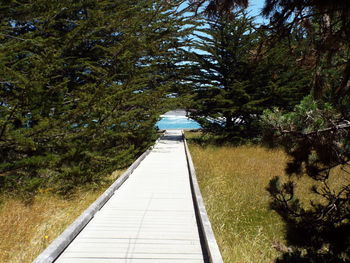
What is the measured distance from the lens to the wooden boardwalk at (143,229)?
13.7 feet

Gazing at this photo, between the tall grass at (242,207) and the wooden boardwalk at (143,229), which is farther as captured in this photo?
the tall grass at (242,207)

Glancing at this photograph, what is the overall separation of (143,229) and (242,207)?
307cm

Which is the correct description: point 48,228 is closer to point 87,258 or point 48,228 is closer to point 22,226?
point 22,226

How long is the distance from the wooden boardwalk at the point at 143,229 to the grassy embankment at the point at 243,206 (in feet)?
2.04

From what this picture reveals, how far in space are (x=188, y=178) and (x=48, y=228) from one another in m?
4.81

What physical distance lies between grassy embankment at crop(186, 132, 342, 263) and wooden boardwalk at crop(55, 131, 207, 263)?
2.04ft

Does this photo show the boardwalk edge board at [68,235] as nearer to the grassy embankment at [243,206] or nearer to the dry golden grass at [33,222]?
the dry golden grass at [33,222]

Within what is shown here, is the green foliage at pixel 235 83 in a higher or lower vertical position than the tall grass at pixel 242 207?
higher

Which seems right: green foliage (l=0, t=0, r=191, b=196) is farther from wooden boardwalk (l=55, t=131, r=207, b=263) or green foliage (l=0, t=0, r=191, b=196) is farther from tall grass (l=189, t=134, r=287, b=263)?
tall grass (l=189, t=134, r=287, b=263)

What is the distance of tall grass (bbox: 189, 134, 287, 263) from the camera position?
505cm

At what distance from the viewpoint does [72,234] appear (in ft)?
15.1

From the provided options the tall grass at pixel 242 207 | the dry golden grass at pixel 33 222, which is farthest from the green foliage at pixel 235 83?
the dry golden grass at pixel 33 222

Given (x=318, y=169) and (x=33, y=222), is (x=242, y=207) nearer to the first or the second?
(x=318, y=169)

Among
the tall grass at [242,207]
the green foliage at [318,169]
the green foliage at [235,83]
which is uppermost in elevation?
the green foliage at [235,83]
